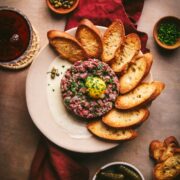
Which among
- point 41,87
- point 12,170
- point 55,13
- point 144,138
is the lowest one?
point 12,170

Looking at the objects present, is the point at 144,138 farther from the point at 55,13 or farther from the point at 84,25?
the point at 55,13

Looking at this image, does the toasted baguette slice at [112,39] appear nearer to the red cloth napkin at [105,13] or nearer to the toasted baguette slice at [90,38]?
the toasted baguette slice at [90,38]

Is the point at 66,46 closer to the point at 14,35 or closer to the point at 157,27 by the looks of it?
the point at 14,35

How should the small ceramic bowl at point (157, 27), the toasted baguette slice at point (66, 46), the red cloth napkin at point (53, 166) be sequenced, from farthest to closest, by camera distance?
the small ceramic bowl at point (157, 27)
the red cloth napkin at point (53, 166)
the toasted baguette slice at point (66, 46)

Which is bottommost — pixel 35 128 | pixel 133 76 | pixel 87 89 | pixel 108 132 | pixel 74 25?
pixel 35 128

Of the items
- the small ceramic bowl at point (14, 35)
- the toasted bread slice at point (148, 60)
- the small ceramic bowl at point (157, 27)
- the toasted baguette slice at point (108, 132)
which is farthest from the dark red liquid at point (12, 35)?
the small ceramic bowl at point (157, 27)

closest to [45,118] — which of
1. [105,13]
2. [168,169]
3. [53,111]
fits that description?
[53,111]

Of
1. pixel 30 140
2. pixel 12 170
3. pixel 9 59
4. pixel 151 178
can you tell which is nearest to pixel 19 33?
pixel 9 59
